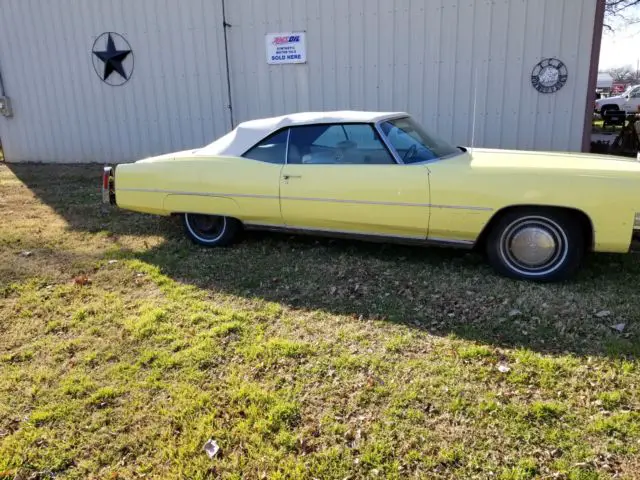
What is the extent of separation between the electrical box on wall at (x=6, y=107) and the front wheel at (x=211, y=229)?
8454 millimetres

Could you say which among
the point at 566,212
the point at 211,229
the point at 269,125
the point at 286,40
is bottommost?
the point at 211,229

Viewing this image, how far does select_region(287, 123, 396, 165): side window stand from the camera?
4.48 meters

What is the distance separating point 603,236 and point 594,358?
43.8 inches

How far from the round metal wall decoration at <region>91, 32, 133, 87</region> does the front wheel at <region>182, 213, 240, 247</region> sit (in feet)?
20.5

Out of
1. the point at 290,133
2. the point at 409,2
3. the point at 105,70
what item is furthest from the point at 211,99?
the point at 290,133

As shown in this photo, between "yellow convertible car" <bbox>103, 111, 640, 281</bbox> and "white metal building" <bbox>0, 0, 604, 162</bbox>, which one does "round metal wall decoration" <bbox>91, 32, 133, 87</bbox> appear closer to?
"white metal building" <bbox>0, 0, 604, 162</bbox>

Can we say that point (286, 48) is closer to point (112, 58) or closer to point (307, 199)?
point (112, 58)

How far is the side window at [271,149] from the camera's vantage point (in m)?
4.81

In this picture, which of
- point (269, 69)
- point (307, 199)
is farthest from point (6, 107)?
point (307, 199)

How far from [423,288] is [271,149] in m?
1.94

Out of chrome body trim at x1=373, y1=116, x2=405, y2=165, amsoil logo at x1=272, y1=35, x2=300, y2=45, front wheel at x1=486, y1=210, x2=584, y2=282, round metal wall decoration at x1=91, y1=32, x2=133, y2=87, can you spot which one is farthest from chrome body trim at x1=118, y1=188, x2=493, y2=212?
round metal wall decoration at x1=91, y1=32, x2=133, y2=87

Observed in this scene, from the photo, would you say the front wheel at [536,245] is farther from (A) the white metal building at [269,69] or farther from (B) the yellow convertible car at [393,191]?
(A) the white metal building at [269,69]

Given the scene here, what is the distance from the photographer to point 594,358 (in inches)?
122

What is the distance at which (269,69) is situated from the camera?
9.12 m
